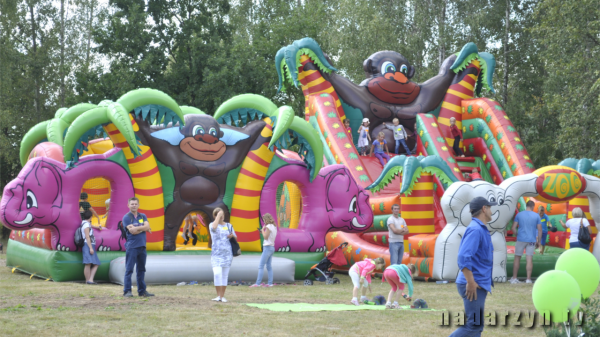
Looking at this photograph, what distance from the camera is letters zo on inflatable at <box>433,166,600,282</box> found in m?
10.5

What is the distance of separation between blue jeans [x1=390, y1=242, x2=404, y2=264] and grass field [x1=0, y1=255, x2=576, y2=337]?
120cm

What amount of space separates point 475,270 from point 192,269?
6152 mm

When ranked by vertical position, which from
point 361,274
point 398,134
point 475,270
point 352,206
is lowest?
point 361,274

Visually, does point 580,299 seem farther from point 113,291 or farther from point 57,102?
point 57,102

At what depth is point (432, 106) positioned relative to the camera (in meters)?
15.9

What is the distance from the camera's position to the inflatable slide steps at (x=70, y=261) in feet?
33.6

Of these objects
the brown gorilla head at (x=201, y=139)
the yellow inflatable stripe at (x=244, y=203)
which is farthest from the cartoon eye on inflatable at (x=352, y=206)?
the brown gorilla head at (x=201, y=139)

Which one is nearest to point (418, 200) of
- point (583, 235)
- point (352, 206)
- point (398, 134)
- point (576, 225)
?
point (352, 206)

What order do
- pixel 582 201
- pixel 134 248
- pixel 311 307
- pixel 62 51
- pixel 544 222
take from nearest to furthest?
pixel 311 307
pixel 134 248
pixel 582 201
pixel 544 222
pixel 62 51

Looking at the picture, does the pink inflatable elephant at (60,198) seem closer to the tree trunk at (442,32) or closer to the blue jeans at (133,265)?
the blue jeans at (133,265)

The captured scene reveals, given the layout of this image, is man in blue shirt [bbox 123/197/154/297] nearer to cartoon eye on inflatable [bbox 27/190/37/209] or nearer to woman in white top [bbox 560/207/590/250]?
cartoon eye on inflatable [bbox 27/190/37/209]

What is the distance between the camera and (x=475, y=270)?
16.1 feet

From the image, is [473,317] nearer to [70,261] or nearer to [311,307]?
[311,307]

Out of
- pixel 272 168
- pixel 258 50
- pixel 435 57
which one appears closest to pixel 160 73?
pixel 258 50
